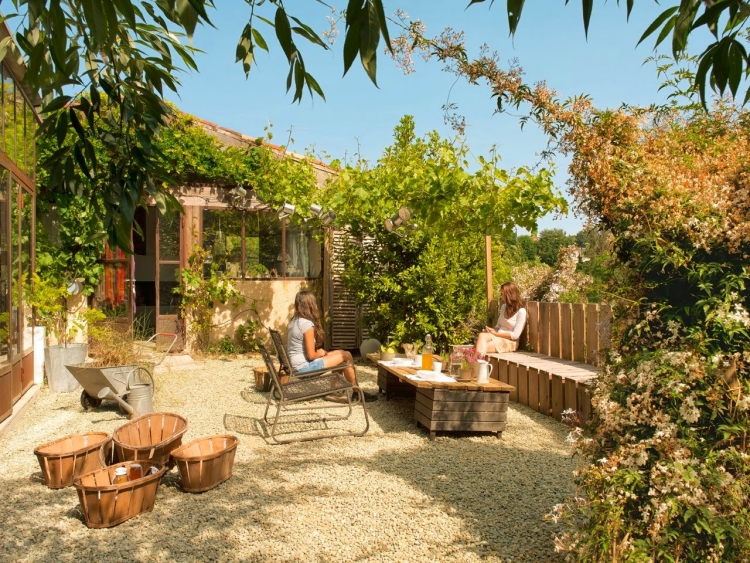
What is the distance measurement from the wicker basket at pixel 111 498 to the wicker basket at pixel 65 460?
507 mm

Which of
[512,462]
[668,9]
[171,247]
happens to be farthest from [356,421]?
[171,247]

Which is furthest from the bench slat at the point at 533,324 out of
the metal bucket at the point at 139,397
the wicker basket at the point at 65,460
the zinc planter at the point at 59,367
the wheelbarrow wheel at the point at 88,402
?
the zinc planter at the point at 59,367

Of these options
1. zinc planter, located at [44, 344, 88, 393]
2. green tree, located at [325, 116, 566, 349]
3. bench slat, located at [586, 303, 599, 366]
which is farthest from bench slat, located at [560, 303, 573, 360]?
zinc planter, located at [44, 344, 88, 393]

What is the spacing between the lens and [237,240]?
11.3 metres

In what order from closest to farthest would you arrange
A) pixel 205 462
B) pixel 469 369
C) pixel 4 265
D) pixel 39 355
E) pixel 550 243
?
pixel 205 462, pixel 469 369, pixel 4 265, pixel 39 355, pixel 550 243

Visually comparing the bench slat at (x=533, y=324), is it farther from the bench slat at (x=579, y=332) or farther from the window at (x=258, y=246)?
the window at (x=258, y=246)

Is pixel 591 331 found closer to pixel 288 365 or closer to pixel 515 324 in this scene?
pixel 515 324

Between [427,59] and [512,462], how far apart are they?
3.20m

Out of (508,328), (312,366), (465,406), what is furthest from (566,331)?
(312,366)

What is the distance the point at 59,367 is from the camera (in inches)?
309

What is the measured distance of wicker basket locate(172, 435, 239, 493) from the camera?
13.4 ft

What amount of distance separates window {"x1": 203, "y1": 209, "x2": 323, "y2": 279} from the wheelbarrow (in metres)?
4.88

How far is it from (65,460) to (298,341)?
94.8 inches

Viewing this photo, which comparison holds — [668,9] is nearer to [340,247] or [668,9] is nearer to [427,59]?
[427,59]
